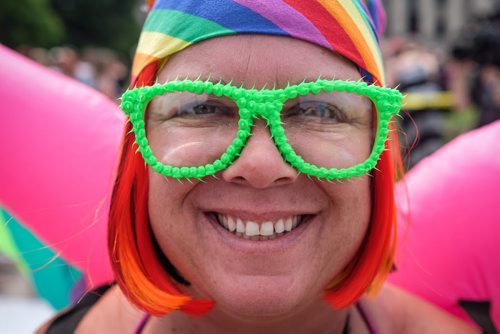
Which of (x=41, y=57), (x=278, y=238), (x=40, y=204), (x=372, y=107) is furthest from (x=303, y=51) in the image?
(x=41, y=57)

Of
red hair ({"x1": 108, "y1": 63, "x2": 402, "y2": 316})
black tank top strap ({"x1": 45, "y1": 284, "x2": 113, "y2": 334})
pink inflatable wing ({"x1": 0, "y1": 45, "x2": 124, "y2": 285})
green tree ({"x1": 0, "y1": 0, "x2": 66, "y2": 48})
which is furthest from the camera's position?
green tree ({"x1": 0, "y1": 0, "x2": 66, "y2": 48})

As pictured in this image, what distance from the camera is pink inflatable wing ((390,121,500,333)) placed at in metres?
1.78

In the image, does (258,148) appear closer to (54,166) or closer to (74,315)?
(74,315)

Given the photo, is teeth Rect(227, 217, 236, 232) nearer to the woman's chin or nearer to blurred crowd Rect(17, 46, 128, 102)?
the woman's chin

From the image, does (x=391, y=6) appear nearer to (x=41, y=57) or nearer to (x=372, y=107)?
(x=41, y=57)

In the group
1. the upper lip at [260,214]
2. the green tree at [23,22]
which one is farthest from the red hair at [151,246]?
the green tree at [23,22]

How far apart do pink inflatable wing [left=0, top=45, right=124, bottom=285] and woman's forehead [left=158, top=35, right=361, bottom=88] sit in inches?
33.4

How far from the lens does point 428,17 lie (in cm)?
5166

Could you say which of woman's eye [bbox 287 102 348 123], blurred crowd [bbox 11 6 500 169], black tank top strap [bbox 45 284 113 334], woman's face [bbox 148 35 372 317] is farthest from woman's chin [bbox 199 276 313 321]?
blurred crowd [bbox 11 6 500 169]

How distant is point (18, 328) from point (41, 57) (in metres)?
5.32

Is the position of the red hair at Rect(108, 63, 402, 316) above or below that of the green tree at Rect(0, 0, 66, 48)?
above

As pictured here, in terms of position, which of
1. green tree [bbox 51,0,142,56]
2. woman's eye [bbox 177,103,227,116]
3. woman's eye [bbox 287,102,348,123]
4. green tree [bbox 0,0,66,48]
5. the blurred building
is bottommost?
green tree [bbox 51,0,142,56]

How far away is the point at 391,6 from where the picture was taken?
2066 inches

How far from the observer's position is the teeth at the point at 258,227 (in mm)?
1276
